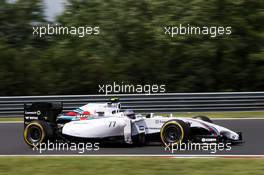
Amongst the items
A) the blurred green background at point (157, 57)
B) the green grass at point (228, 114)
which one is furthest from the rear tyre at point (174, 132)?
the blurred green background at point (157, 57)

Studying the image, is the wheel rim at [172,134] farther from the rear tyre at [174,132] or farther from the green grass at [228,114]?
the green grass at [228,114]

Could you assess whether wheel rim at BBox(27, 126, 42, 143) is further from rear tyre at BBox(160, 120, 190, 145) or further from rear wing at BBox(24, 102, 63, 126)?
rear tyre at BBox(160, 120, 190, 145)

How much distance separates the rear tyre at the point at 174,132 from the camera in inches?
407

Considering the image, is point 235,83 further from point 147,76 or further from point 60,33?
point 60,33

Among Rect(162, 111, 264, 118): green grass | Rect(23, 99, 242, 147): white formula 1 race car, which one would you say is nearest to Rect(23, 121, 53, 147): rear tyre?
Rect(23, 99, 242, 147): white formula 1 race car

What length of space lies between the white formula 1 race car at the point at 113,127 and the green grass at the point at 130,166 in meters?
1.68

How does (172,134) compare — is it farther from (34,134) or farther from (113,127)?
(34,134)

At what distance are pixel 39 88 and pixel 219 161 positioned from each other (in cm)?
1260

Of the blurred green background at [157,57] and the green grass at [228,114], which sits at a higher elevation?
the blurred green background at [157,57]

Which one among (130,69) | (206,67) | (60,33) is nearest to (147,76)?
(130,69)

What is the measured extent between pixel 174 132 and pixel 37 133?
2.55m

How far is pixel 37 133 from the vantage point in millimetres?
11141

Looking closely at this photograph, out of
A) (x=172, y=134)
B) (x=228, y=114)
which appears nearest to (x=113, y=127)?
(x=172, y=134)

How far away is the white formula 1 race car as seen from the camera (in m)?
10.5
